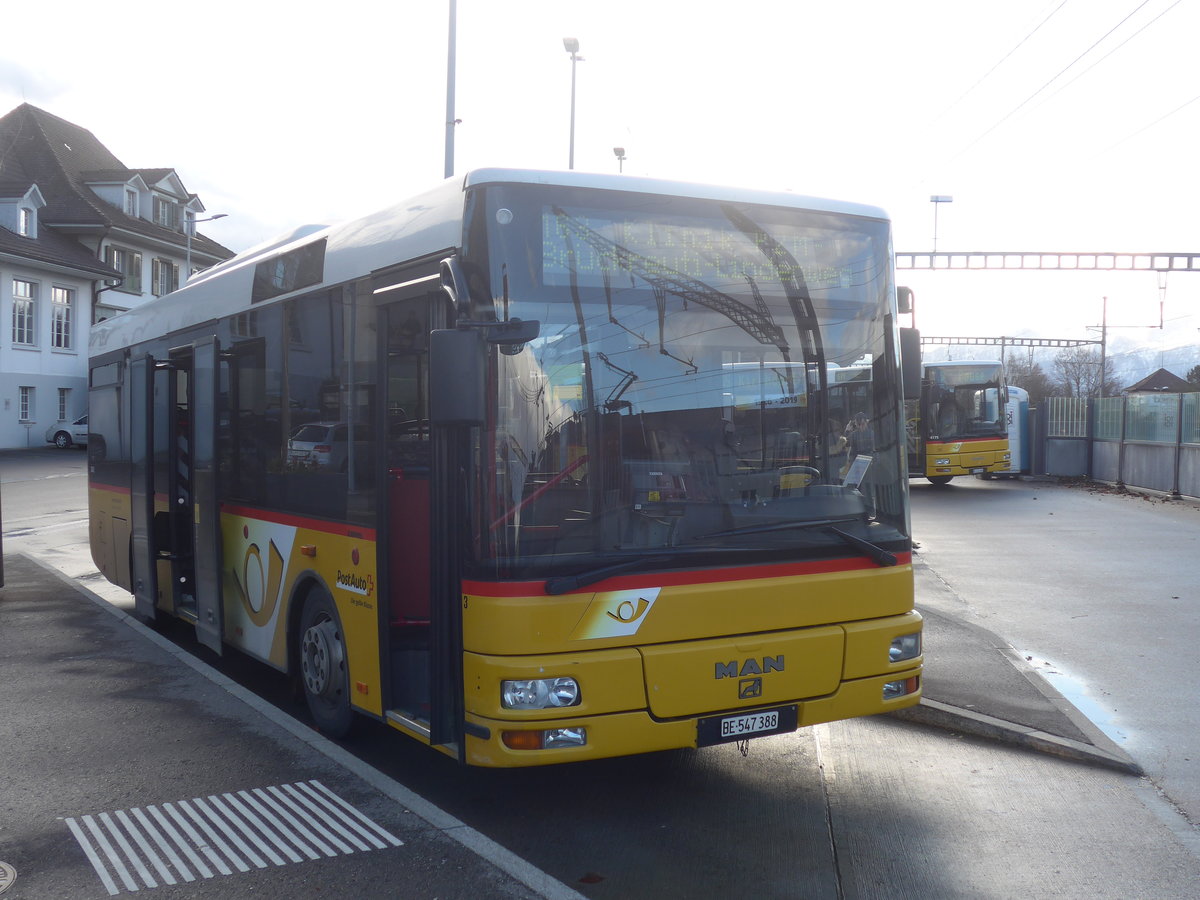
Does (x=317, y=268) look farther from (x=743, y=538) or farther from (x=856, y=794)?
(x=856, y=794)

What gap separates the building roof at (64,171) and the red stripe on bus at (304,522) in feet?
148

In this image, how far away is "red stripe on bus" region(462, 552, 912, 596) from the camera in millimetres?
4965

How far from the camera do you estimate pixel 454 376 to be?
4797mm

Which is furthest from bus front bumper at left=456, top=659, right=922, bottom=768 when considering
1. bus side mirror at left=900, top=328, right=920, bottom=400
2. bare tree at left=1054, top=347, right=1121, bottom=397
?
bare tree at left=1054, top=347, right=1121, bottom=397

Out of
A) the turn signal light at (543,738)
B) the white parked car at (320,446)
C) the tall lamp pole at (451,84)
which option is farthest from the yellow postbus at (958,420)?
the turn signal light at (543,738)

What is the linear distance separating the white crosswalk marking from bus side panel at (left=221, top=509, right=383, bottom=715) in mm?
629

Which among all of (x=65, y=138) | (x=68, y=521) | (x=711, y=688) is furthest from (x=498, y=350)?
(x=65, y=138)

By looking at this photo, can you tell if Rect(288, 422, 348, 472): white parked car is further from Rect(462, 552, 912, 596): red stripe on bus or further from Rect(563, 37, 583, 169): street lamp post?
Rect(563, 37, 583, 169): street lamp post

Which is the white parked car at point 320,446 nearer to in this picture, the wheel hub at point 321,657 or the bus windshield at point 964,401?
the wheel hub at point 321,657

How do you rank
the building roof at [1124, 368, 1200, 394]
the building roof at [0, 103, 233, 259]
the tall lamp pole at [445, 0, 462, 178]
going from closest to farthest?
the tall lamp pole at [445, 0, 462, 178] → the building roof at [0, 103, 233, 259] → the building roof at [1124, 368, 1200, 394]

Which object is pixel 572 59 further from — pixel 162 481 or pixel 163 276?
pixel 163 276

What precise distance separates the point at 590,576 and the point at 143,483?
20.8ft

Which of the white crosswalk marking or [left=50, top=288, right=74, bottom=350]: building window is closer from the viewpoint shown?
the white crosswalk marking

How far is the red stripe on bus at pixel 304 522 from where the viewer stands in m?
6.13
